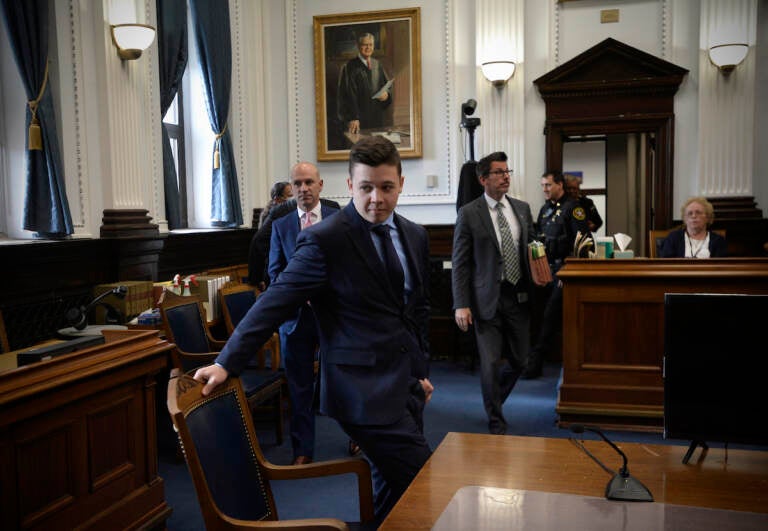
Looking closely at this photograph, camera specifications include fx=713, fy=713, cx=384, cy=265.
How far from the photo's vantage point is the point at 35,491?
7.99ft

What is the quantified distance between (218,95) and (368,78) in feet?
5.26

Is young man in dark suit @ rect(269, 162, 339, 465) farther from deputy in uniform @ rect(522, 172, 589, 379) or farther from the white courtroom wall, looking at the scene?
deputy in uniform @ rect(522, 172, 589, 379)

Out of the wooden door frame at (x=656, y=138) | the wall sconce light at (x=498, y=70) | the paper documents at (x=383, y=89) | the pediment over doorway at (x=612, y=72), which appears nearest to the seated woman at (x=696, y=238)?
the wooden door frame at (x=656, y=138)


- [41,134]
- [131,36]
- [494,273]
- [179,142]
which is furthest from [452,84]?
[41,134]

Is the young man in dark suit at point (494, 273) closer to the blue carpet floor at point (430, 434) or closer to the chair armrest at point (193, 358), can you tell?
the blue carpet floor at point (430, 434)

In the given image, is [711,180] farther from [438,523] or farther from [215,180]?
[438,523]

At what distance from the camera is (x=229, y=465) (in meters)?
1.81

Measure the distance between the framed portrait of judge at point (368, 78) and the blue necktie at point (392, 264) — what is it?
525cm

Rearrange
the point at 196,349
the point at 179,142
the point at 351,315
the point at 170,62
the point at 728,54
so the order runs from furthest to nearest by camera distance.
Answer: the point at 179,142, the point at 728,54, the point at 170,62, the point at 196,349, the point at 351,315

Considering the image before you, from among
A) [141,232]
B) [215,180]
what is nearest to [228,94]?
[215,180]

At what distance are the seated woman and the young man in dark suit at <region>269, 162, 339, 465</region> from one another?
111 inches

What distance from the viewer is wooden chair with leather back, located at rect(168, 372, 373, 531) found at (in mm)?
1606

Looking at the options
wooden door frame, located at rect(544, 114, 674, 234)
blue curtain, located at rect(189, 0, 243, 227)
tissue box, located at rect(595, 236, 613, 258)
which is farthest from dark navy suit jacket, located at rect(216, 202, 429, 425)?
wooden door frame, located at rect(544, 114, 674, 234)

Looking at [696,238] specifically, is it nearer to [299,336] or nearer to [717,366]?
[299,336]
